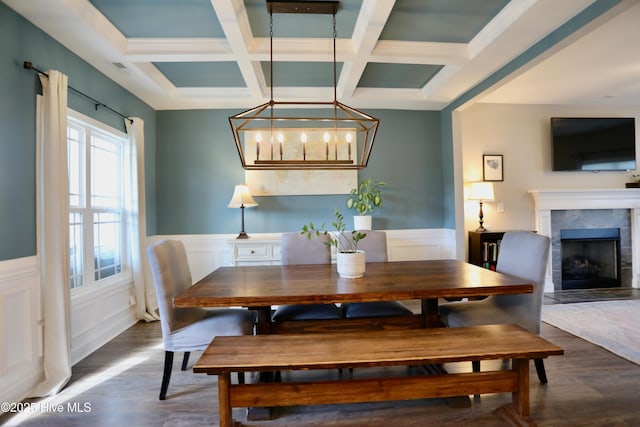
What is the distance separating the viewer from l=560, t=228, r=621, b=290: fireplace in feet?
14.4

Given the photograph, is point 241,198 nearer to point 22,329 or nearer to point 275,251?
point 275,251

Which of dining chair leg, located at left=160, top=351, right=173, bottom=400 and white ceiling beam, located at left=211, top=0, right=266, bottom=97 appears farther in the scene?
white ceiling beam, located at left=211, top=0, right=266, bottom=97

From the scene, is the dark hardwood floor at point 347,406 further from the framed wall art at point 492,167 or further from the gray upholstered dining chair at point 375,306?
the framed wall art at point 492,167

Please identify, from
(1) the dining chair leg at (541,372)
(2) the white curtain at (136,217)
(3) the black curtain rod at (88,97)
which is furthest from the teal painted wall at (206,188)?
(1) the dining chair leg at (541,372)

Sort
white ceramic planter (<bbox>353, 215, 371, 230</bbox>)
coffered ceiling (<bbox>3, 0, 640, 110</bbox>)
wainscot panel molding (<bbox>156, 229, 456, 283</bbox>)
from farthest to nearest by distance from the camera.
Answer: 1. wainscot panel molding (<bbox>156, 229, 456, 283</bbox>)
2. white ceramic planter (<bbox>353, 215, 371, 230</bbox>)
3. coffered ceiling (<bbox>3, 0, 640, 110</bbox>)

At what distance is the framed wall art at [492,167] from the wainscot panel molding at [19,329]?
16.2 feet

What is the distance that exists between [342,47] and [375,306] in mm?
2244

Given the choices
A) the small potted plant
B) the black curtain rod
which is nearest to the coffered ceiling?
the black curtain rod

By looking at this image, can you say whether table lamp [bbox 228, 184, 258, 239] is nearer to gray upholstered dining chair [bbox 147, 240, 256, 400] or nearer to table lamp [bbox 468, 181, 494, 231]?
gray upholstered dining chair [bbox 147, 240, 256, 400]

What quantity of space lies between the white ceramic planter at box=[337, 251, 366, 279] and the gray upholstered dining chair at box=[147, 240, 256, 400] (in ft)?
2.49

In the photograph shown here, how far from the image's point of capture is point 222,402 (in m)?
1.55

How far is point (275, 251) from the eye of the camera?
12.1 feet

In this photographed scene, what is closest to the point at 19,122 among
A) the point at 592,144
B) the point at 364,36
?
the point at 364,36

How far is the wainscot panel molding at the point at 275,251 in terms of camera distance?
A: 398 cm
